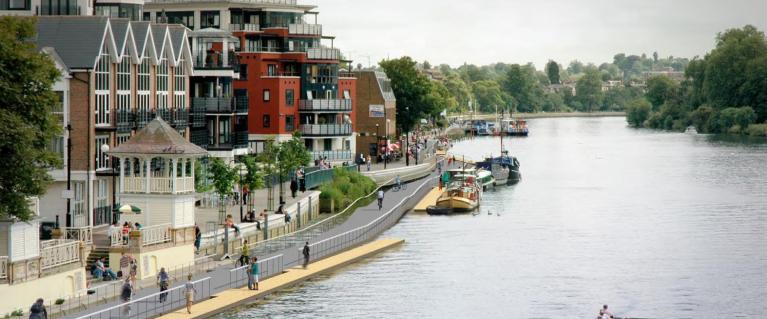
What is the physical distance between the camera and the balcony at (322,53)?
13475 cm

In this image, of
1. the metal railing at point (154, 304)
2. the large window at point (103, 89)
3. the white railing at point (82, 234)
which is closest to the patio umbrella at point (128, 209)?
the white railing at point (82, 234)

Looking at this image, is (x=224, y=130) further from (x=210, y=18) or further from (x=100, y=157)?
(x=210, y=18)

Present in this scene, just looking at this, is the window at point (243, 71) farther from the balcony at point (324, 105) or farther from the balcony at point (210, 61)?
the balcony at point (210, 61)

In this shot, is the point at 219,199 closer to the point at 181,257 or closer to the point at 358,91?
the point at 181,257

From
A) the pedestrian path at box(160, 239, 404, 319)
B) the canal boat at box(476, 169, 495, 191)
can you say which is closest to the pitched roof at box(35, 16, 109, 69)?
the pedestrian path at box(160, 239, 404, 319)

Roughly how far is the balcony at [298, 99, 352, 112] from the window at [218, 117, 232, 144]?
2930 cm

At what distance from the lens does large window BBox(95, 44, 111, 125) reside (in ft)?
262

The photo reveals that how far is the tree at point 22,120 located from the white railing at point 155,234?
8.33 m

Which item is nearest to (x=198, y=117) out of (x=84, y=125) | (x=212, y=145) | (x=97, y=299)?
(x=212, y=145)

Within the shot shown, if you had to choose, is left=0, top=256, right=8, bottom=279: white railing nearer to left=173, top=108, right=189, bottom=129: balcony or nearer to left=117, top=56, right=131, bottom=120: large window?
left=117, top=56, right=131, bottom=120: large window

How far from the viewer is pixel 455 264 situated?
278 ft

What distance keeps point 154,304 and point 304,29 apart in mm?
75352

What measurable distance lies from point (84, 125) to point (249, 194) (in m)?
16.5

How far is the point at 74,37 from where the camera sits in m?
78.6
